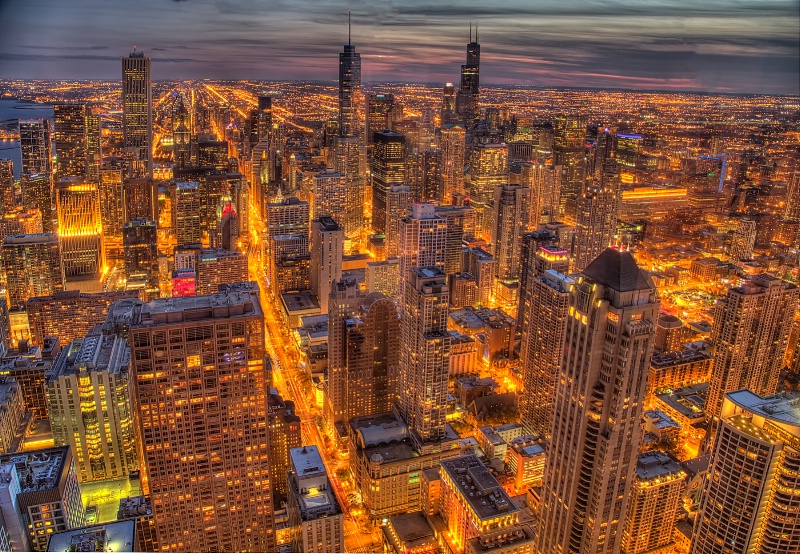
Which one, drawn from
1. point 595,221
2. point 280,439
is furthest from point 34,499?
point 595,221

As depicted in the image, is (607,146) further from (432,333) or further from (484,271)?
(432,333)

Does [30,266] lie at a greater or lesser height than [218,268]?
greater

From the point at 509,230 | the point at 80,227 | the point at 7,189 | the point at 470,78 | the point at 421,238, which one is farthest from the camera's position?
the point at 80,227

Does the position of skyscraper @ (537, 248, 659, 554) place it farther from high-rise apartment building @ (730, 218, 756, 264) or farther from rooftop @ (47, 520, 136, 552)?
high-rise apartment building @ (730, 218, 756, 264)

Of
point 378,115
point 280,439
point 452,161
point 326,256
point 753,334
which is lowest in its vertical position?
point 280,439

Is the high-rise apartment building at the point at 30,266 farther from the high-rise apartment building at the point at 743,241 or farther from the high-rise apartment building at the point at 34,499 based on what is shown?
the high-rise apartment building at the point at 743,241

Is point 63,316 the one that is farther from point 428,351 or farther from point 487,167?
point 487,167

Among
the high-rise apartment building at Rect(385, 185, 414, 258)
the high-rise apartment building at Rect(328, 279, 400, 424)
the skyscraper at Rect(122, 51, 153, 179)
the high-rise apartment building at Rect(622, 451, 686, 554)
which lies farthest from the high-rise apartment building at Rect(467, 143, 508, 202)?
the high-rise apartment building at Rect(622, 451, 686, 554)
